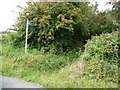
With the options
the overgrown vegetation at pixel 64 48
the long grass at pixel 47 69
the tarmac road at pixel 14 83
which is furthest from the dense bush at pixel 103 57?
the tarmac road at pixel 14 83

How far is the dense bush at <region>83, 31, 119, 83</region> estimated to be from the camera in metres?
6.53

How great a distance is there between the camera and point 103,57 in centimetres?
Answer: 689

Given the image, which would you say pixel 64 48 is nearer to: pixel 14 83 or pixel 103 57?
pixel 103 57

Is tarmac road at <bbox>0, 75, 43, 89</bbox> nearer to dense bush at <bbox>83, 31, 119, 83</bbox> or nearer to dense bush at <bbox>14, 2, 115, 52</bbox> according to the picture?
dense bush at <bbox>83, 31, 119, 83</bbox>

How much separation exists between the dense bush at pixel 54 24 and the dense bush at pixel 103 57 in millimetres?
1586

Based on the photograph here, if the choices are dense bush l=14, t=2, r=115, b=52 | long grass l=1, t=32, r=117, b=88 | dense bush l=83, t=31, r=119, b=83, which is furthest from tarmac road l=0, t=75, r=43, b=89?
dense bush l=14, t=2, r=115, b=52

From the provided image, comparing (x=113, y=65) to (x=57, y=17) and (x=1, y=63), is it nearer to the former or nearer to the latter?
(x=57, y=17)

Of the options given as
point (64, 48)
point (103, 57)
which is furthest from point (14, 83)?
point (64, 48)

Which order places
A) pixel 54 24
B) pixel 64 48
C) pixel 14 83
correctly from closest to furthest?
pixel 14 83 < pixel 54 24 < pixel 64 48

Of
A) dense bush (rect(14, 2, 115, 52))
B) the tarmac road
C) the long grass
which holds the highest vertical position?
dense bush (rect(14, 2, 115, 52))

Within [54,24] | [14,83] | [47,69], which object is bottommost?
[14,83]

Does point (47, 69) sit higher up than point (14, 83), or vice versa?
point (47, 69)

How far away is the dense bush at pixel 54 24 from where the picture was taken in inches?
333

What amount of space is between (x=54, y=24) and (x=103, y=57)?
2356 millimetres
